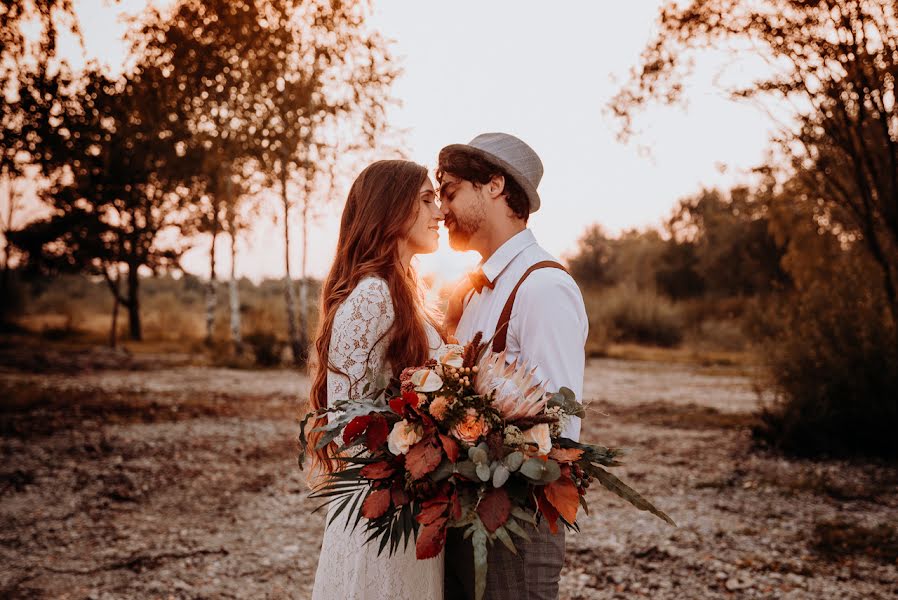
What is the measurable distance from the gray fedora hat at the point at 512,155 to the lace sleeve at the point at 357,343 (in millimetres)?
774

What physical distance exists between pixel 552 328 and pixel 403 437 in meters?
0.77

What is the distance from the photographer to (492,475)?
1.74m

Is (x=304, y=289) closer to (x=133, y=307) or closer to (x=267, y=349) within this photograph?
(x=267, y=349)

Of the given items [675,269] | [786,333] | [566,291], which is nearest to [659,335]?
[675,269]

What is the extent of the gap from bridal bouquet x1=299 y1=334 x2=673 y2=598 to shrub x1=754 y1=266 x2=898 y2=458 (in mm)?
7465

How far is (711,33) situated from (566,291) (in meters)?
6.54

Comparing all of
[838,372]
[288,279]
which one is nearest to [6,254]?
[288,279]

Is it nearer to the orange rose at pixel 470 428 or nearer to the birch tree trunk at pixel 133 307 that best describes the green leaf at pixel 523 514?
the orange rose at pixel 470 428

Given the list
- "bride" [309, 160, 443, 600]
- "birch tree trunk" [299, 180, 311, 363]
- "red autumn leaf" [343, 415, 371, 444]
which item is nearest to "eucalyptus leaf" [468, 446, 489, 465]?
"red autumn leaf" [343, 415, 371, 444]

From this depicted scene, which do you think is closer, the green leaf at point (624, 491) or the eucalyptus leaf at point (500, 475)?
the eucalyptus leaf at point (500, 475)

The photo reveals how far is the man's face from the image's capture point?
2.88 meters

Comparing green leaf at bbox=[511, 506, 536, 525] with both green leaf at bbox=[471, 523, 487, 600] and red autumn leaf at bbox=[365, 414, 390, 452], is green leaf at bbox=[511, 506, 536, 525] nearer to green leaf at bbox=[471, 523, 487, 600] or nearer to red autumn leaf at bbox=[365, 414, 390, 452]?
green leaf at bbox=[471, 523, 487, 600]

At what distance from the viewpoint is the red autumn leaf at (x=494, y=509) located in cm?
169

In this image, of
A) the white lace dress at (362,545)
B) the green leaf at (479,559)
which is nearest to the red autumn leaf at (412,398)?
the green leaf at (479,559)
